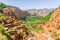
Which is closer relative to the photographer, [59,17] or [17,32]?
[17,32]

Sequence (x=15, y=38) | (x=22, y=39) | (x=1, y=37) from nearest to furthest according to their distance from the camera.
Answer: (x=1, y=37), (x=15, y=38), (x=22, y=39)

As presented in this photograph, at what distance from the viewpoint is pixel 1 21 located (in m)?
37.6

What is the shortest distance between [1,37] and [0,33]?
32.9 inches

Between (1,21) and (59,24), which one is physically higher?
(1,21)

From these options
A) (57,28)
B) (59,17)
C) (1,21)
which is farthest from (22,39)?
(59,17)

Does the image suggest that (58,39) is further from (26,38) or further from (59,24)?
(59,24)

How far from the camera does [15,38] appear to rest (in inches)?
1315

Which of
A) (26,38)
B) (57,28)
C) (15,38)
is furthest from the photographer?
(57,28)

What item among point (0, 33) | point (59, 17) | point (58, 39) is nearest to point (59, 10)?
point (59, 17)

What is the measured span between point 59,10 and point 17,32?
6723 centimetres

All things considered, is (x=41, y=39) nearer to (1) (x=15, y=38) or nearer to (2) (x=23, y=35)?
(2) (x=23, y=35)

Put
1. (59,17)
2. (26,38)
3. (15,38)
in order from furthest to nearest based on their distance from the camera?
(59,17), (26,38), (15,38)

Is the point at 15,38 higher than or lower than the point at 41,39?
higher

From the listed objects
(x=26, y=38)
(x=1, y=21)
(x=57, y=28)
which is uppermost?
(x=1, y=21)
